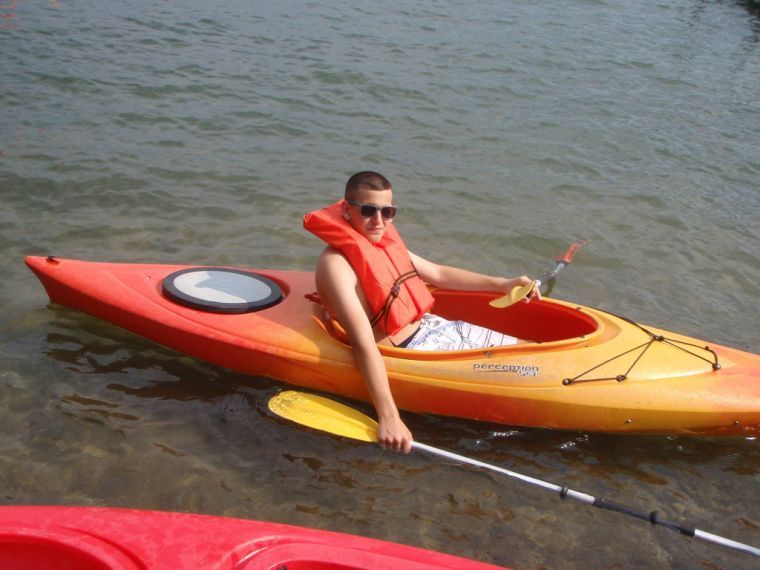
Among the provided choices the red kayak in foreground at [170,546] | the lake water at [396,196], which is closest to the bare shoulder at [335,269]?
the lake water at [396,196]

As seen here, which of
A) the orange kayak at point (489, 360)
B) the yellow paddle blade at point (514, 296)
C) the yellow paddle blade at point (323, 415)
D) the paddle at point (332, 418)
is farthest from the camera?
the yellow paddle blade at point (514, 296)

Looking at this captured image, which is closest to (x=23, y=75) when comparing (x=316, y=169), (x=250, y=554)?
(x=316, y=169)

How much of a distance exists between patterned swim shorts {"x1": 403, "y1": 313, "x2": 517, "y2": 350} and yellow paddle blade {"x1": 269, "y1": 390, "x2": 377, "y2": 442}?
481 millimetres

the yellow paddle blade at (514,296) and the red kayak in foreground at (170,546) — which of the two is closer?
the red kayak in foreground at (170,546)

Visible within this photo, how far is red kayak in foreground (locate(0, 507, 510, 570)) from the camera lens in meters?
2.08

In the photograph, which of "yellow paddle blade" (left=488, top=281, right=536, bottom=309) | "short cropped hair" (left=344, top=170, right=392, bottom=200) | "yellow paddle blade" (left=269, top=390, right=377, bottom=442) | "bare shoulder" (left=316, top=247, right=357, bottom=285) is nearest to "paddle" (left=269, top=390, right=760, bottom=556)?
"yellow paddle blade" (left=269, top=390, right=377, bottom=442)

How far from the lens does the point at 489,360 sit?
144 inches

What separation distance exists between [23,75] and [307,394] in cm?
585

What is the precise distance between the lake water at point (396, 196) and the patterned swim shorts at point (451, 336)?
367mm

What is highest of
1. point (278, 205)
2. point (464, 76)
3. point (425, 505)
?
point (464, 76)

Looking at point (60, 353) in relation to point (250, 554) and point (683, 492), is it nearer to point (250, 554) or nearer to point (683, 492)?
point (250, 554)

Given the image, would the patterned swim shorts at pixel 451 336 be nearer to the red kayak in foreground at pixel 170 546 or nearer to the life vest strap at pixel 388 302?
the life vest strap at pixel 388 302

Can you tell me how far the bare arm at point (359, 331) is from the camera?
3.44 m

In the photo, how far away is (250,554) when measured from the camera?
2.14 meters
